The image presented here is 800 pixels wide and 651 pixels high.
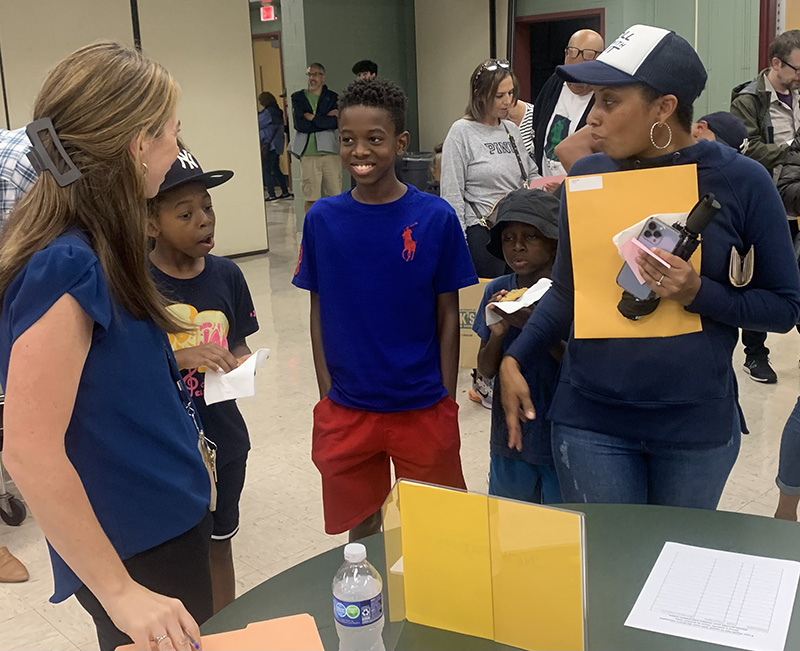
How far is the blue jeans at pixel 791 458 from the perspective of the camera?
8.87 feet

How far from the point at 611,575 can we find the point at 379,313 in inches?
41.0

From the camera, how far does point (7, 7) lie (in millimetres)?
6988

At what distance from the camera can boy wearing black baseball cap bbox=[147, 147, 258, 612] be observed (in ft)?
7.29

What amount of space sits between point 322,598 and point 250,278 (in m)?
6.55

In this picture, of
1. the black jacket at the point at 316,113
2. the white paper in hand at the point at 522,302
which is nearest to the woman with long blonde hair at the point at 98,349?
the white paper in hand at the point at 522,302

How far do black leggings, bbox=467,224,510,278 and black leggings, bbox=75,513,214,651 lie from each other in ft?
9.47

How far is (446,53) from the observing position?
10.5 meters

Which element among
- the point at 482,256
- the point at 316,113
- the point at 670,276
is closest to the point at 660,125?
the point at 670,276

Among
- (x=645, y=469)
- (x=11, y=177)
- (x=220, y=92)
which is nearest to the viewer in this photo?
(x=645, y=469)

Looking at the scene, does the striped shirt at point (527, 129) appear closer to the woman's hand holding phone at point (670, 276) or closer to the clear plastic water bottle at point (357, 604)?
the woman's hand holding phone at point (670, 276)

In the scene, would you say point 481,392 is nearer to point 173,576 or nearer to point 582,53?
point 582,53

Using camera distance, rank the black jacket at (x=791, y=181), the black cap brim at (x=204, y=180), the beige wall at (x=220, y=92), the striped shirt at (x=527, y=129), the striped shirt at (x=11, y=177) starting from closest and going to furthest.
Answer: the black cap brim at (x=204, y=180) < the striped shirt at (x=11, y=177) < the black jacket at (x=791, y=181) < the striped shirt at (x=527, y=129) < the beige wall at (x=220, y=92)

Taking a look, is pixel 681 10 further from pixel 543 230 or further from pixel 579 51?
pixel 543 230

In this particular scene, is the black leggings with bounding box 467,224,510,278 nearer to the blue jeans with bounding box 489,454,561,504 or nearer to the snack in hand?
the snack in hand
